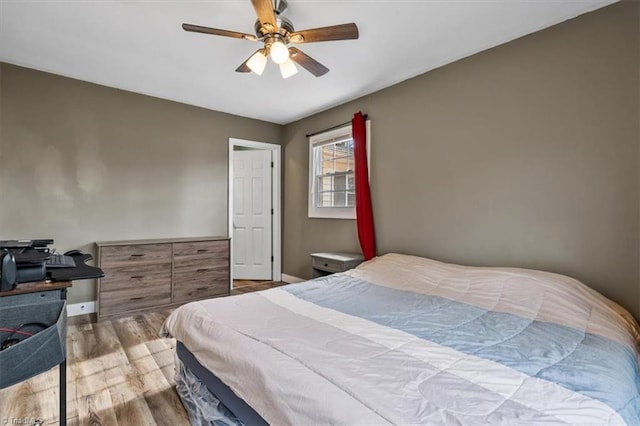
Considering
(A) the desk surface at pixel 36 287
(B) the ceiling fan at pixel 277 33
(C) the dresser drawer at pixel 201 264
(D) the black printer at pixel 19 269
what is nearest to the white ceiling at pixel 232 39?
(B) the ceiling fan at pixel 277 33

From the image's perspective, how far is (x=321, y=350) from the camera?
1.30 metres

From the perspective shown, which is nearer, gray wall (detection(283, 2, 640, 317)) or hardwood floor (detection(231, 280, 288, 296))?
gray wall (detection(283, 2, 640, 317))

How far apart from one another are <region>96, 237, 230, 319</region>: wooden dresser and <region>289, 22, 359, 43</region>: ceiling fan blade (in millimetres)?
2707

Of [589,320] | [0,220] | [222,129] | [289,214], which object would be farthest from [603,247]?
[0,220]

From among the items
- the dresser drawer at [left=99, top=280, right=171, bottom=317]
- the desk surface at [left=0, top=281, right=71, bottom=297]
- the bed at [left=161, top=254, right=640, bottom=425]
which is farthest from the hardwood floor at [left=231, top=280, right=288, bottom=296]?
the desk surface at [left=0, top=281, right=71, bottom=297]

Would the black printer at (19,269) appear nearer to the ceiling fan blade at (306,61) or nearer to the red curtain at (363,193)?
the ceiling fan blade at (306,61)

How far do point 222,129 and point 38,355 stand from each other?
12.1ft

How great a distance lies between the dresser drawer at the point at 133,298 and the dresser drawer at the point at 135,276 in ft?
0.11

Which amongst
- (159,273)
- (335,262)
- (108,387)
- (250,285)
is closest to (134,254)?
(159,273)

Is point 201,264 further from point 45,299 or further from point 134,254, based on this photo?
point 45,299

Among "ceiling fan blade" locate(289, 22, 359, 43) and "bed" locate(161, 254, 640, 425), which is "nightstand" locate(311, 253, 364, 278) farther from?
"ceiling fan blade" locate(289, 22, 359, 43)

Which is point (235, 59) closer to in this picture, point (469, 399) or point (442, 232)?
point (442, 232)

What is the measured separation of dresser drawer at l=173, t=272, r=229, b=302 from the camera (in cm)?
366

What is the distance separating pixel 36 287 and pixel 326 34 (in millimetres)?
1995
